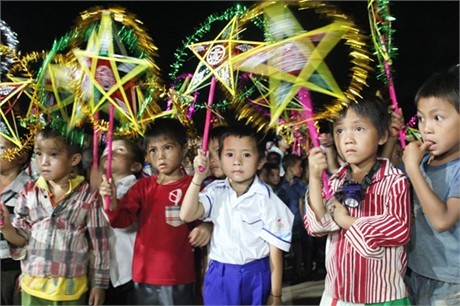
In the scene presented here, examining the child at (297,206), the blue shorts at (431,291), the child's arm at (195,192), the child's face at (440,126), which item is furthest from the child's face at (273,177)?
the child's face at (440,126)

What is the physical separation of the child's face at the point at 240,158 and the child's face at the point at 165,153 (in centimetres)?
35

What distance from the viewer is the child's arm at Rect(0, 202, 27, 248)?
2508 mm

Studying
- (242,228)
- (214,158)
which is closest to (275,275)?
(242,228)

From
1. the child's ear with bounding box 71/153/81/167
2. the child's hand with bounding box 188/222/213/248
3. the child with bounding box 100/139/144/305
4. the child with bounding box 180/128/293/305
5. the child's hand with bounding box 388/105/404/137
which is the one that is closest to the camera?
the child's hand with bounding box 388/105/404/137

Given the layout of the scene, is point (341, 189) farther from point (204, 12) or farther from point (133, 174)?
point (204, 12)

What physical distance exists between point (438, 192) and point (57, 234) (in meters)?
1.91

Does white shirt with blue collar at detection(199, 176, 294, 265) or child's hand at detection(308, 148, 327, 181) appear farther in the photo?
white shirt with blue collar at detection(199, 176, 294, 265)

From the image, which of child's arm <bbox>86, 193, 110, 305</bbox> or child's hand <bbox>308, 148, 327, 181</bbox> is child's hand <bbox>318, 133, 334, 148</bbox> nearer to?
child's hand <bbox>308, 148, 327, 181</bbox>

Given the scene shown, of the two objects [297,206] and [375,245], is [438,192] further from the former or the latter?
[297,206]

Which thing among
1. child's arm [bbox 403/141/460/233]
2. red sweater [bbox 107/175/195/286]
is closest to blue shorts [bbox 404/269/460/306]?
child's arm [bbox 403/141/460/233]

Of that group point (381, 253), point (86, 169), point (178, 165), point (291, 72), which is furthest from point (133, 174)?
point (381, 253)

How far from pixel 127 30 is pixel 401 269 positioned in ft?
5.72

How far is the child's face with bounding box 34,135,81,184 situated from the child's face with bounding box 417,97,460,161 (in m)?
1.86

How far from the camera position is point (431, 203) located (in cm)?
186
